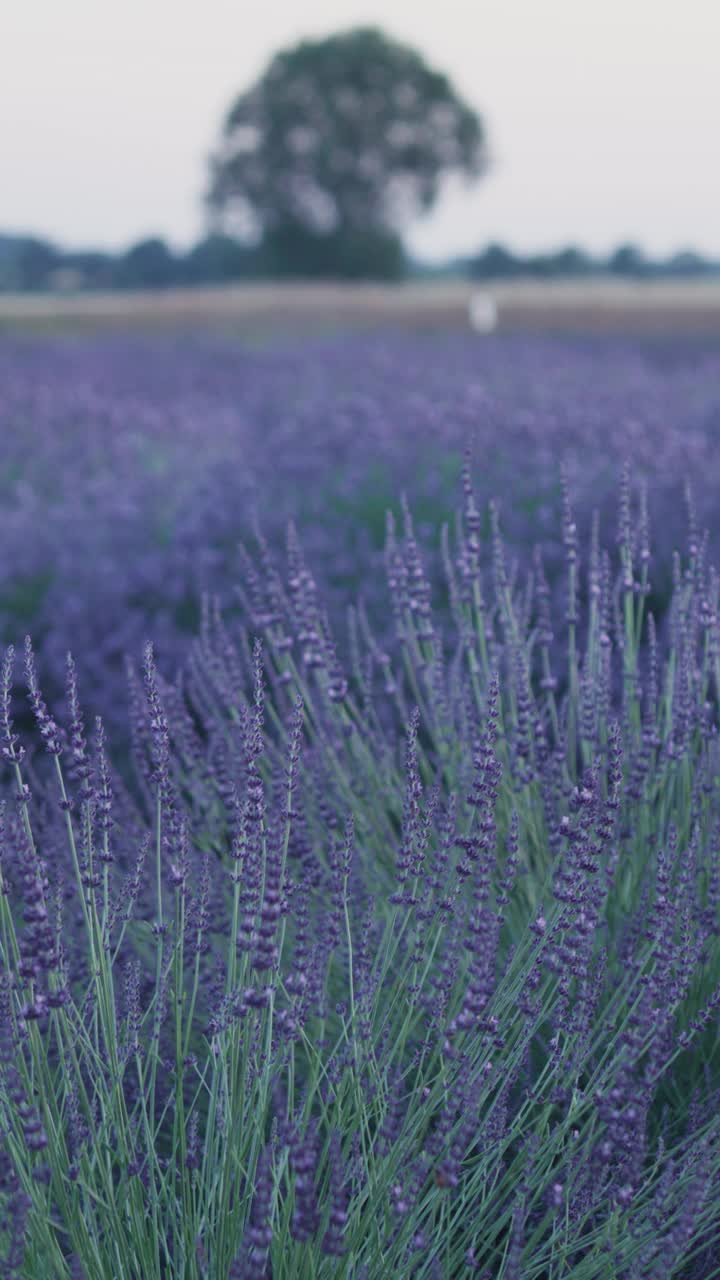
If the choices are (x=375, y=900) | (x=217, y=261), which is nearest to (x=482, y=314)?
(x=375, y=900)

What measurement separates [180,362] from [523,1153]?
1219 cm

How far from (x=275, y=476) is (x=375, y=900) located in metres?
3.47

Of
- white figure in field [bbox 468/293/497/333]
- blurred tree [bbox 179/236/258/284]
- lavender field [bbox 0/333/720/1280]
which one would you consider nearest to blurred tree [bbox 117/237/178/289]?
blurred tree [bbox 179/236/258/284]

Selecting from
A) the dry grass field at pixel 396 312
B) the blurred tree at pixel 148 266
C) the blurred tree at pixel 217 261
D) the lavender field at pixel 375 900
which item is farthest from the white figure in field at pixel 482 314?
the blurred tree at pixel 148 266

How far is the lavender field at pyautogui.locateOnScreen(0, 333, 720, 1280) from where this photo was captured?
1391 mm

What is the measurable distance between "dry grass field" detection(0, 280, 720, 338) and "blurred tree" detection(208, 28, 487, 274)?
9767 millimetres

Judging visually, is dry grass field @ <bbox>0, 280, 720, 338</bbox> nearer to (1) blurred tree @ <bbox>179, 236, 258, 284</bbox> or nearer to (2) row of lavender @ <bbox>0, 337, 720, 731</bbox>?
(2) row of lavender @ <bbox>0, 337, 720, 731</bbox>

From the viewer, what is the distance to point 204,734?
3904 mm

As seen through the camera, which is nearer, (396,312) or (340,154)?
(396,312)

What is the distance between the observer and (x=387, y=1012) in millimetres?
1593

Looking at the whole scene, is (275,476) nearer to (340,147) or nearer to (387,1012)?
(387,1012)

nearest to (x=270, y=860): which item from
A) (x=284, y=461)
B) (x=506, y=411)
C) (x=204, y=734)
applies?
(x=204, y=734)

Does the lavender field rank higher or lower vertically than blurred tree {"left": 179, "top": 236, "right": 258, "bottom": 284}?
lower

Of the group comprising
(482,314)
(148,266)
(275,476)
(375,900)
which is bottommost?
(375,900)
